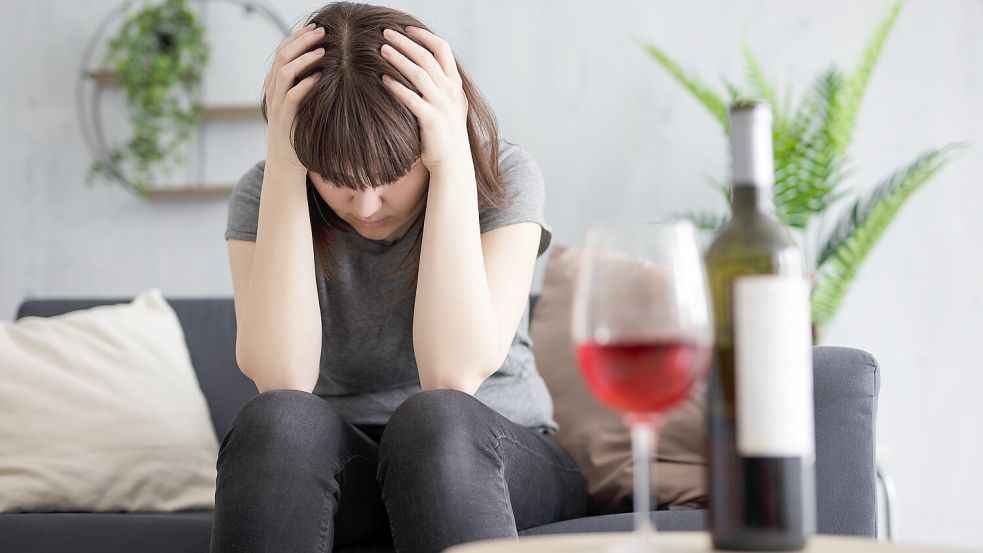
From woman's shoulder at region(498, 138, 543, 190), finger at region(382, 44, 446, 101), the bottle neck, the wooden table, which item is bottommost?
the wooden table

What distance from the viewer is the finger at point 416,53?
4.02 feet

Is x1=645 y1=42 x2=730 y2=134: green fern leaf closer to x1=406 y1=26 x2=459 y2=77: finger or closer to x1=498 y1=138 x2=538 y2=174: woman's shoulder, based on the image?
x1=498 y1=138 x2=538 y2=174: woman's shoulder

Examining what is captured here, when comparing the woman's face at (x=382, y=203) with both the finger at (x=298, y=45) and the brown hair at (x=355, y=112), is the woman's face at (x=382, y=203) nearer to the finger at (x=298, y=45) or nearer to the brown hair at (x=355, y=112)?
the brown hair at (x=355, y=112)

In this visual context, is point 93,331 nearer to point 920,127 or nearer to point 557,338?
point 557,338

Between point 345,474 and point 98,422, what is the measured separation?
0.90 m

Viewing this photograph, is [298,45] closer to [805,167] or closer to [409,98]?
[409,98]

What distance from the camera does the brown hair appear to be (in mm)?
1156

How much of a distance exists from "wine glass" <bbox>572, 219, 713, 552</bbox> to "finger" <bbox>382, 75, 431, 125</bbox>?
26.3 inches

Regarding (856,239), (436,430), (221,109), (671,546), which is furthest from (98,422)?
(856,239)

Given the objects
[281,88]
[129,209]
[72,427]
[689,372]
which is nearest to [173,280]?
[129,209]

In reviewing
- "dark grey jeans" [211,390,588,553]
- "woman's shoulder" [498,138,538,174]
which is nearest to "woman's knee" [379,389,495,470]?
"dark grey jeans" [211,390,588,553]

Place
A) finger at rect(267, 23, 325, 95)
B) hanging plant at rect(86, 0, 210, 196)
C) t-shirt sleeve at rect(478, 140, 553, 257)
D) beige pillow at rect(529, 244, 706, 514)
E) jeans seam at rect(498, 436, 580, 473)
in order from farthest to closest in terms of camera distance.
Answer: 1. hanging plant at rect(86, 0, 210, 196)
2. beige pillow at rect(529, 244, 706, 514)
3. t-shirt sleeve at rect(478, 140, 553, 257)
4. finger at rect(267, 23, 325, 95)
5. jeans seam at rect(498, 436, 580, 473)

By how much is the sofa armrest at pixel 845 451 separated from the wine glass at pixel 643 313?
85 cm

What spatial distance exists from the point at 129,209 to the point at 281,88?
1.78 meters
